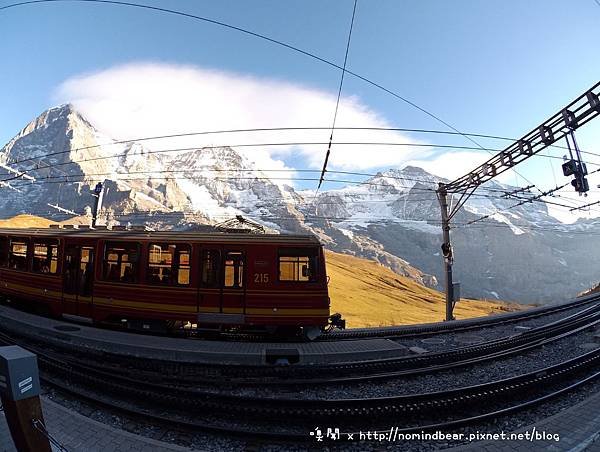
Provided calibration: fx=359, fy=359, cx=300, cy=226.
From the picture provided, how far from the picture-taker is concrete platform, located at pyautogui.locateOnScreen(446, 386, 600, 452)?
20.4 ft

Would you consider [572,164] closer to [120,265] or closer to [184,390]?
[184,390]

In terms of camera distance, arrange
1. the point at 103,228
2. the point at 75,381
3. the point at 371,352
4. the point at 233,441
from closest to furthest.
A: the point at 233,441
the point at 75,381
the point at 371,352
the point at 103,228

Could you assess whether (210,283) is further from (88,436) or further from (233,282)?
(88,436)

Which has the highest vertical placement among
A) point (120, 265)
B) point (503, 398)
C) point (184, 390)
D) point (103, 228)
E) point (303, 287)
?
point (103, 228)

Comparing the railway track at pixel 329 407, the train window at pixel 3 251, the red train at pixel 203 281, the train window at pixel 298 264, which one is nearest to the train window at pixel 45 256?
the red train at pixel 203 281

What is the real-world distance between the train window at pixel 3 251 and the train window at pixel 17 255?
0.37m

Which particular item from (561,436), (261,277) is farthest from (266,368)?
(561,436)

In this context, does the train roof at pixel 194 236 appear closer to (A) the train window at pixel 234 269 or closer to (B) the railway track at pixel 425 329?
(A) the train window at pixel 234 269

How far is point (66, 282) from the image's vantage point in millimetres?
14336

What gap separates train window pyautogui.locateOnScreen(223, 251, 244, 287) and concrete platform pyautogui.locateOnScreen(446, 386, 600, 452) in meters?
8.39

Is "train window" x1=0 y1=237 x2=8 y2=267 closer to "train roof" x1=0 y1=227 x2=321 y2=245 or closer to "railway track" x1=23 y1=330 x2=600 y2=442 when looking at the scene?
"train roof" x1=0 y1=227 x2=321 y2=245

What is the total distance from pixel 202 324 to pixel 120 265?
12.8 ft

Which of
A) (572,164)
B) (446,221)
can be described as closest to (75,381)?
(572,164)

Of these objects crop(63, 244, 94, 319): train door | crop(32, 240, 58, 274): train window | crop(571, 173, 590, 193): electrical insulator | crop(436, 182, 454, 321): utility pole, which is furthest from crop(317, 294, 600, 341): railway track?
crop(32, 240, 58, 274): train window
